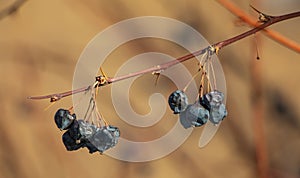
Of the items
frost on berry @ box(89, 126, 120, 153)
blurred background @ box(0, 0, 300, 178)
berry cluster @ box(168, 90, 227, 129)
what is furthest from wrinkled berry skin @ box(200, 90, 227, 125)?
blurred background @ box(0, 0, 300, 178)

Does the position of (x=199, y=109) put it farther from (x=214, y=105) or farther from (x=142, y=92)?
(x=142, y=92)

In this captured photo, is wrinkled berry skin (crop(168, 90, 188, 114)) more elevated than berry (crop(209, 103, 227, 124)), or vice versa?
wrinkled berry skin (crop(168, 90, 188, 114))

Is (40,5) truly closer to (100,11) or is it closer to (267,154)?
(100,11)

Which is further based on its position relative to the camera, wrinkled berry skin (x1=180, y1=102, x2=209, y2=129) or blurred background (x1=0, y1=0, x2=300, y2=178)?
blurred background (x1=0, y1=0, x2=300, y2=178)

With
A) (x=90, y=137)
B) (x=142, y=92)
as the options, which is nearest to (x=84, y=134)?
(x=90, y=137)

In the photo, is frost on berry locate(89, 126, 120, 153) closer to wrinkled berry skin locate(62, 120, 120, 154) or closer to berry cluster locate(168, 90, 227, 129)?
wrinkled berry skin locate(62, 120, 120, 154)

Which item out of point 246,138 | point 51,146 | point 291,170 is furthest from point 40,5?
point 291,170
